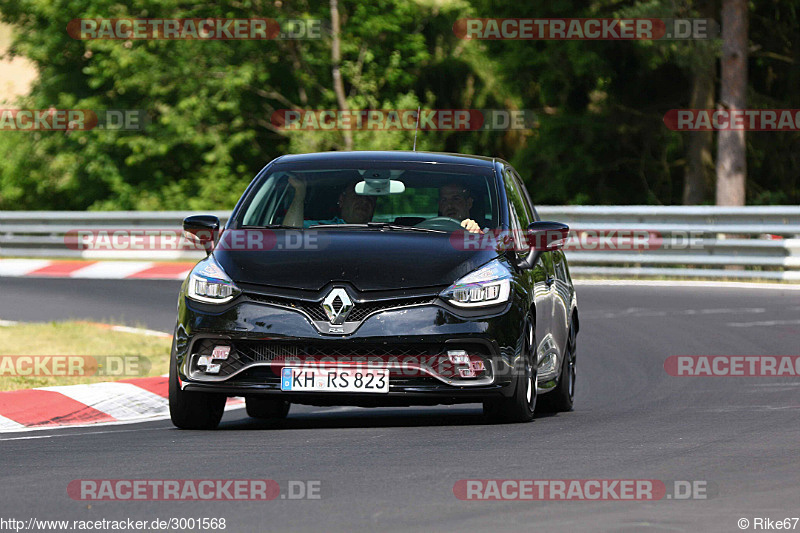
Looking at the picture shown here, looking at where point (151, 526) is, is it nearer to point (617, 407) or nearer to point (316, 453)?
point (316, 453)

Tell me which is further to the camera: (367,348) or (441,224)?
(441,224)

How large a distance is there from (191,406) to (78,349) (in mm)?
5224

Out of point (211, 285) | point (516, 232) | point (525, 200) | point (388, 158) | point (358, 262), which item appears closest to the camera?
point (358, 262)

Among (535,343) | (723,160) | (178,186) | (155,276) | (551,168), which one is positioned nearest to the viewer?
(535,343)

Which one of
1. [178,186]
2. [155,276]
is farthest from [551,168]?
[155,276]

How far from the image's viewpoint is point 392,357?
910cm

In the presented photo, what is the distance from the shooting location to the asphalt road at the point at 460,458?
6.47m

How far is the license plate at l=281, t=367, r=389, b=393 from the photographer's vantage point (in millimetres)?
9086

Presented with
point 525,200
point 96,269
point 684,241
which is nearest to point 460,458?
point 525,200

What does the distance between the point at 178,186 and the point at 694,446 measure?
30809mm

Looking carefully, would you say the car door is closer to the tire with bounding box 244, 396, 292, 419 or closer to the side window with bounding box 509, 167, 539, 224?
the side window with bounding box 509, 167, 539, 224

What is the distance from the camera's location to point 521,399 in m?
9.64

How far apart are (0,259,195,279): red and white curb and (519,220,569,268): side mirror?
1511cm

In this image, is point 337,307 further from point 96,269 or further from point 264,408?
point 96,269
